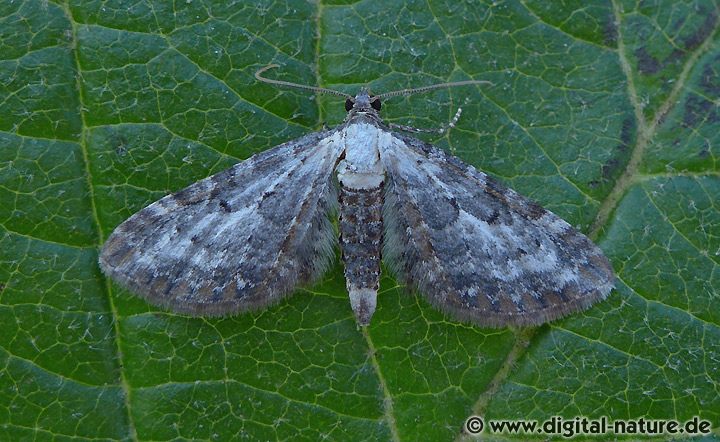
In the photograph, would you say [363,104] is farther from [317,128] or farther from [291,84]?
[291,84]

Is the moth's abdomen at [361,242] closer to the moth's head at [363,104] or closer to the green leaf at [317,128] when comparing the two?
the green leaf at [317,128]

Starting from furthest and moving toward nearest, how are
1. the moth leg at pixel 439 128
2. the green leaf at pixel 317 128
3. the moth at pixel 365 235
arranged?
the moth leg at pixel 439 128 < the moth at pixel 365 235 < the green leaf at pixel 317 128

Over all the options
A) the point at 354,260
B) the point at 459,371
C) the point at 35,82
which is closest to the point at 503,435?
the point at 459,371

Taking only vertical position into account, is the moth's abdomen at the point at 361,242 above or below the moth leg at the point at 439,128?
below

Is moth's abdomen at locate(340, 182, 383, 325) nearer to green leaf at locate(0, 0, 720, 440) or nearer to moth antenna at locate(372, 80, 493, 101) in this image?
green leaf at locate(0, 0, 720, 440)

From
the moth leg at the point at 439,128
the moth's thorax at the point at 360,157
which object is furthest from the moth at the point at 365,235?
the moth leg at the point at 439,128

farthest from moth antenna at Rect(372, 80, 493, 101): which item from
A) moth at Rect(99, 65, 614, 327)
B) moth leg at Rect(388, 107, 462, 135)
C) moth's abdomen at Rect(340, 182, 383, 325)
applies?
moth's abdomen at Rect(340, 182, 383, 325)

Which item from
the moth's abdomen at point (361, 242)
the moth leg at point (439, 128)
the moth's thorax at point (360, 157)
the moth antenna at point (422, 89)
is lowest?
the moth's abdomen at point (361, 242)

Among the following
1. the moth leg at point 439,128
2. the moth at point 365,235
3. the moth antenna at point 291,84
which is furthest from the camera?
the moth leg at point 439,128
